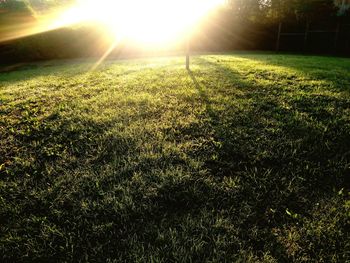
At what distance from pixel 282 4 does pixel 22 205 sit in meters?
22.9

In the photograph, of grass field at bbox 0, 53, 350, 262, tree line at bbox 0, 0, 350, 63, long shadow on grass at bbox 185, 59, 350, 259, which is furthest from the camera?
tree line at bbox 0, 0, 350, 63

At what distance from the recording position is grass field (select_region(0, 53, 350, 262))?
1.63 meters

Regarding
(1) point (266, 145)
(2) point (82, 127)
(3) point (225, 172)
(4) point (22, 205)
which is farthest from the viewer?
(2) point (82, 127)

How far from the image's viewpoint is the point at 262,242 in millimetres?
1624

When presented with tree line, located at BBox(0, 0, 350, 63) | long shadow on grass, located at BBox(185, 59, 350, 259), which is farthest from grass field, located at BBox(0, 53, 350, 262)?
tree line, located at BBox(0, 0, 350, 63)

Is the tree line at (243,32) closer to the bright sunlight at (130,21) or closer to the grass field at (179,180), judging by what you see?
the bright sunlight at (130,21)

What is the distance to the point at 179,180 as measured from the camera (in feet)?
7.23

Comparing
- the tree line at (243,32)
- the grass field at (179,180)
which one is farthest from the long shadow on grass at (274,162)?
the tree line at (243,32)

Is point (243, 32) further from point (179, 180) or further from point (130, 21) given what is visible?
point (179, 180)

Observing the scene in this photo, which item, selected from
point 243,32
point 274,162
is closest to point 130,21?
point 243,32

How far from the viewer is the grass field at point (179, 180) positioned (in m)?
1.63

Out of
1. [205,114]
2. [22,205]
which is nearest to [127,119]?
[205,114]

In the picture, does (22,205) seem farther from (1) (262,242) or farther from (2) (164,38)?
(2) (164,38)

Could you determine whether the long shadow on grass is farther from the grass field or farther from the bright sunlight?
the bright sunlight
